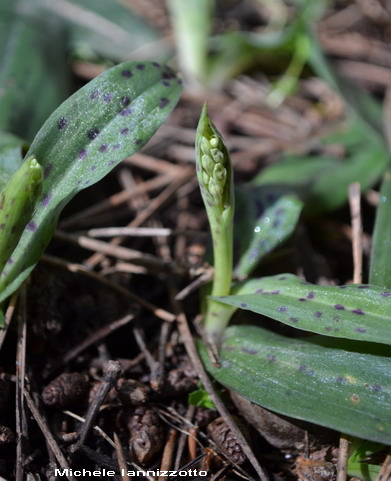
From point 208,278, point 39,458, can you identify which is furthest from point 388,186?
point 39,458

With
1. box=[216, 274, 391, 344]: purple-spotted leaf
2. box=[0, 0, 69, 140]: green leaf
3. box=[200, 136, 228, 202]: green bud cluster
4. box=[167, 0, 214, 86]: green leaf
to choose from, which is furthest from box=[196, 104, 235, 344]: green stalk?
box=[167, 0, 214, 86]: green leaf

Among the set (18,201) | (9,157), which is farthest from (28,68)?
(18,201)

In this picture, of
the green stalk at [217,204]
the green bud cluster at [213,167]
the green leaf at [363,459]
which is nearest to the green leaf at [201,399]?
the green stalk at [217,204]

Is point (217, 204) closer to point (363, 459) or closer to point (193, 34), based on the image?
point (363, 459)

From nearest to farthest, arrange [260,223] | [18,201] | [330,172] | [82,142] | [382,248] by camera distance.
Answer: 1. [18,201]
2. [82,142]
3. [382,248]
4. [260,223]
5. [330,172]

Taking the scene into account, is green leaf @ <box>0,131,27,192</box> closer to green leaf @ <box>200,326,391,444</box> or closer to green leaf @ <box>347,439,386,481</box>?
green leaf @ <box>200,326,391,444</box>

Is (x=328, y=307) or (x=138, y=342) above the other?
(x=328, y=307)

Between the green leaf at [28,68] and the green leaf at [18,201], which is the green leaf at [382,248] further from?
the green leaf at [28,68]
